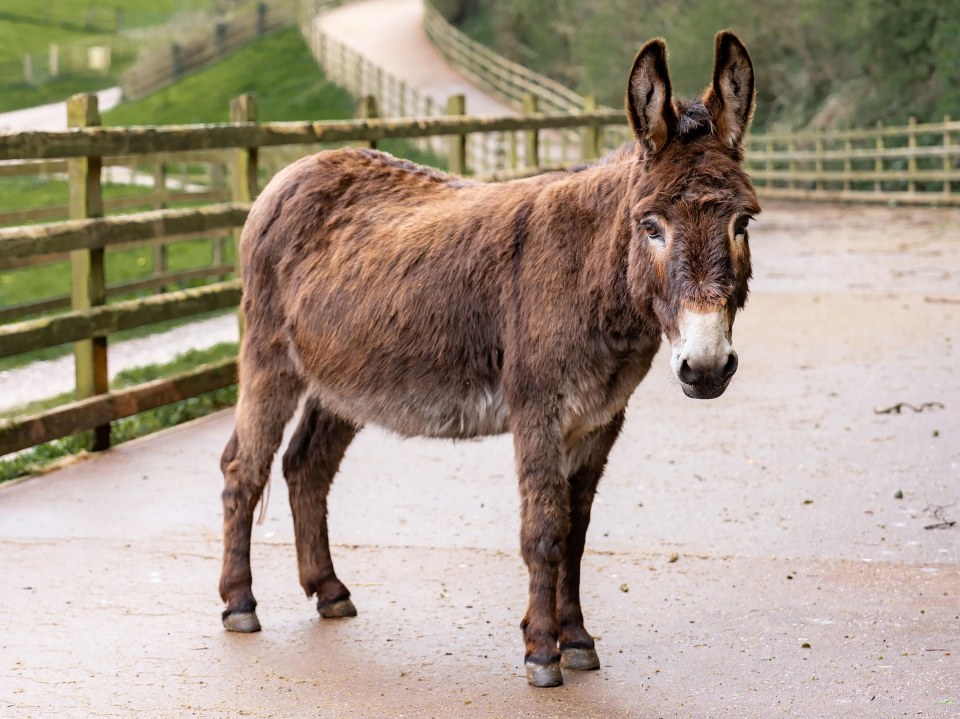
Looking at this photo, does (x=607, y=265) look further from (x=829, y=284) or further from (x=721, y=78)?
(x=829, y=284)

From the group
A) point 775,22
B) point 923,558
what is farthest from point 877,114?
point 923,558

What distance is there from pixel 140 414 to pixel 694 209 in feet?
17.4

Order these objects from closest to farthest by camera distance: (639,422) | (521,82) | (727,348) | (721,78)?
(727,348) → (721,78) → (639,422) → (521,82)

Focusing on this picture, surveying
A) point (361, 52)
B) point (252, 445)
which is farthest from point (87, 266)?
point (361, 52)

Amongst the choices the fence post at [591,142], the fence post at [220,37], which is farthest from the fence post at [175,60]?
the fence post at [591,142]

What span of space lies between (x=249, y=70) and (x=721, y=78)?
126 ft

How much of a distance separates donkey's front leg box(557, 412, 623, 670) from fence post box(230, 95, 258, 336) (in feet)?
14.2

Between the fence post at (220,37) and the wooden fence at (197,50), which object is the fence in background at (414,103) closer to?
the fence post at (220,37)

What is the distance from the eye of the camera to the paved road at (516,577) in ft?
13.8

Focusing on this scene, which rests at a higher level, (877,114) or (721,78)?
(721,78)

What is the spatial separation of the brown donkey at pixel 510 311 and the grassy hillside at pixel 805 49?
19.5m

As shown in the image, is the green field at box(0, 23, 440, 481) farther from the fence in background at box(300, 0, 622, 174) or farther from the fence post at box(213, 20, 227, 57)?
the fence post at box(213, 20, 227, 57)

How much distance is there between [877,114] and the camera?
25.3m

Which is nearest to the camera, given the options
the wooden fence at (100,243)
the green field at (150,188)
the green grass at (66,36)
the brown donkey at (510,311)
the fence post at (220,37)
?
the brown donkey at (510,311)
